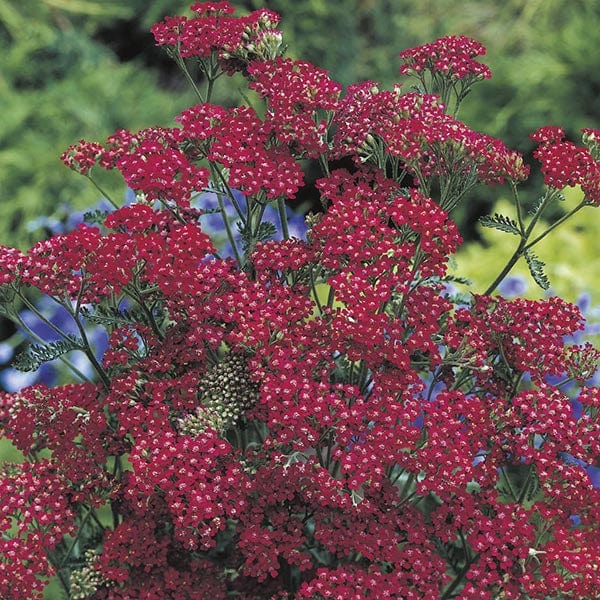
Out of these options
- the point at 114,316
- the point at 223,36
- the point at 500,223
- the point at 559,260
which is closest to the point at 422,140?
the point at 500,223

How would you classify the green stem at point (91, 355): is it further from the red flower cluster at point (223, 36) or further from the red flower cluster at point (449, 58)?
the red flower cluster at point (449, 58)

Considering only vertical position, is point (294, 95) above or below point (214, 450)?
above

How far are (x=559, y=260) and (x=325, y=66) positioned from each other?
1.89 meters

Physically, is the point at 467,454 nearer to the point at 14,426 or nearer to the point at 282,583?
the point at 282,583

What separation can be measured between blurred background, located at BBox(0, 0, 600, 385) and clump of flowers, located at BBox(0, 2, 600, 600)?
191 centimetres

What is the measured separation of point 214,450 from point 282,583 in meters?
0.27

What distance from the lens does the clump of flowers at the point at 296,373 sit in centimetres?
90

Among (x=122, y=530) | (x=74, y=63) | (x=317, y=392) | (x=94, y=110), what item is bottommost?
(x=122, y=530)

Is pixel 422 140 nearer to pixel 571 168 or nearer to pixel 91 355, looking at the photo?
pixel 571 168

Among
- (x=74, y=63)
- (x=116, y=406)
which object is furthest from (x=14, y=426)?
(x=74, y=63)

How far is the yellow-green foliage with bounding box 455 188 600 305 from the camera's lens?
2.48 metres

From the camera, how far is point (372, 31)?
15.4 feet

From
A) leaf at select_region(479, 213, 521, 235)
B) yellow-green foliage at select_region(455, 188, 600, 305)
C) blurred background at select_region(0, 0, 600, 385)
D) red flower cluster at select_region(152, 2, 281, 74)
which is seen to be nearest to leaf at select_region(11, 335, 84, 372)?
red flower cluster at select_region(152, 2, 281, 74)

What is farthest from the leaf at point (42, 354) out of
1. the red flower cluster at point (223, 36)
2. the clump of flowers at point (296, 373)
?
the red flower cluster at point (223, 36)
